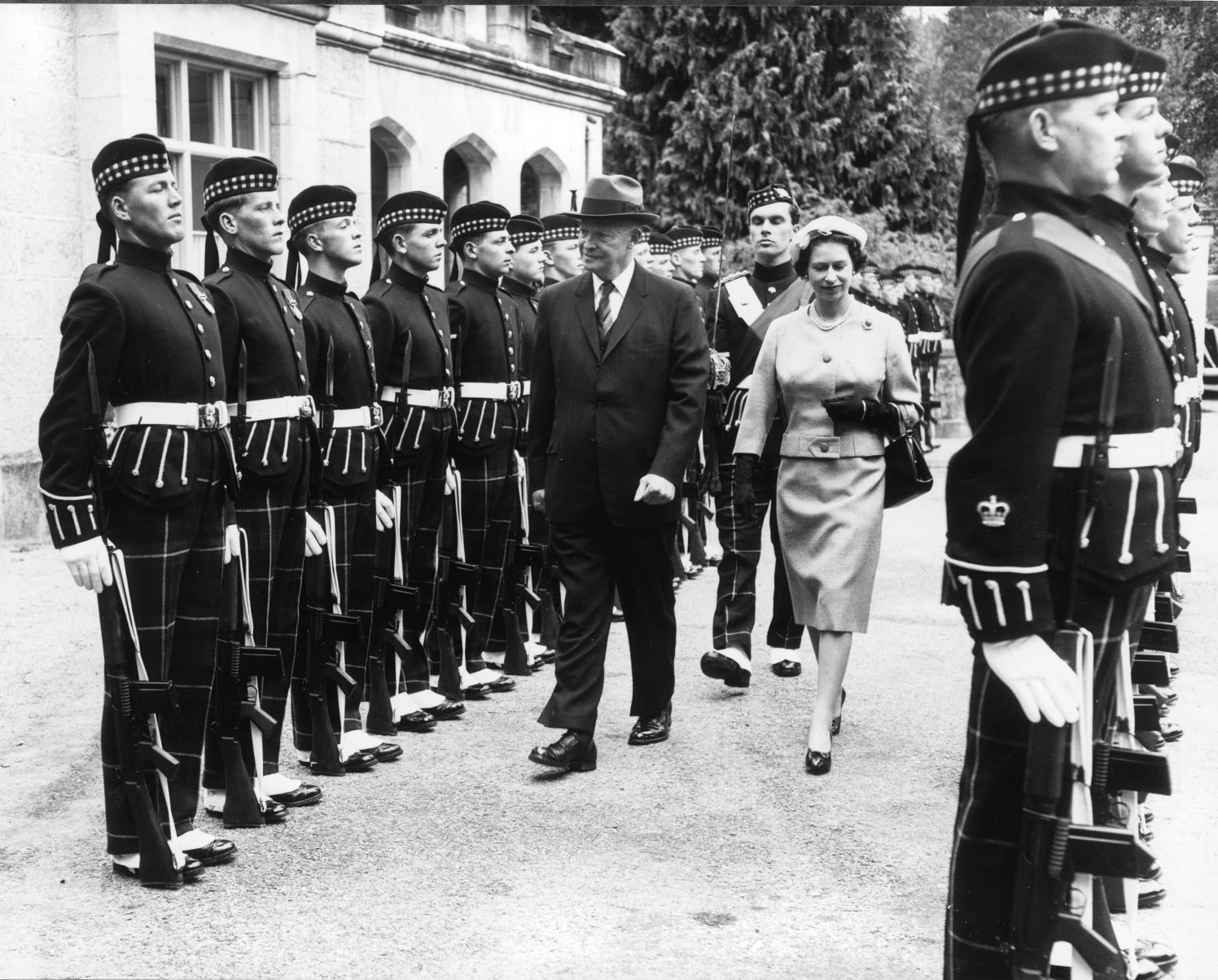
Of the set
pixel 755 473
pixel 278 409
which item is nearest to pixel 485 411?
pixel 755 473

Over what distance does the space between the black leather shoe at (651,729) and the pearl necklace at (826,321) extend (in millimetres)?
1564

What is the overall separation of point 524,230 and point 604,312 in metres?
2.55

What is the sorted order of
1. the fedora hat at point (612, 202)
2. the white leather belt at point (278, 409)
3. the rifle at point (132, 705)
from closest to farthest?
the rifle at point (132, 705) < the white leather belt at point (278, 409) < the fedora hat at point (612, 202)

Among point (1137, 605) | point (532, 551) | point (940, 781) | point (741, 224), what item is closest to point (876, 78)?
point (741, 224)

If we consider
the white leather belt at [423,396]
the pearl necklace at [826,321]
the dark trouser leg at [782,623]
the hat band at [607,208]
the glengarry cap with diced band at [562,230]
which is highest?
the glengarry cap with diced band at [562,230]

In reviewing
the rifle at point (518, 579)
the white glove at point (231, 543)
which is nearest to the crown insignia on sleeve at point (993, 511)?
the white glove at point (231, 543)

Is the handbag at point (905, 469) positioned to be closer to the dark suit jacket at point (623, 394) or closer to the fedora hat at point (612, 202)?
the dark suit jacket at point (623, 394)

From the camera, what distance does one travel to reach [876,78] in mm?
30000

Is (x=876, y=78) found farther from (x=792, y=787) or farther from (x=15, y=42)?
(x=792, y=787)

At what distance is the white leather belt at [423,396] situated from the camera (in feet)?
22.5

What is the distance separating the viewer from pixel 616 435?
627 cm

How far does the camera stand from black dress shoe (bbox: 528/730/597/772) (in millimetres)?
6004

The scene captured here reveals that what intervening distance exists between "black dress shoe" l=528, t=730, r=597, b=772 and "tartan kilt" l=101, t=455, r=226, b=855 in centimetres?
132

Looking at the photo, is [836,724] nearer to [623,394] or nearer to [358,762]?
[623,394]
